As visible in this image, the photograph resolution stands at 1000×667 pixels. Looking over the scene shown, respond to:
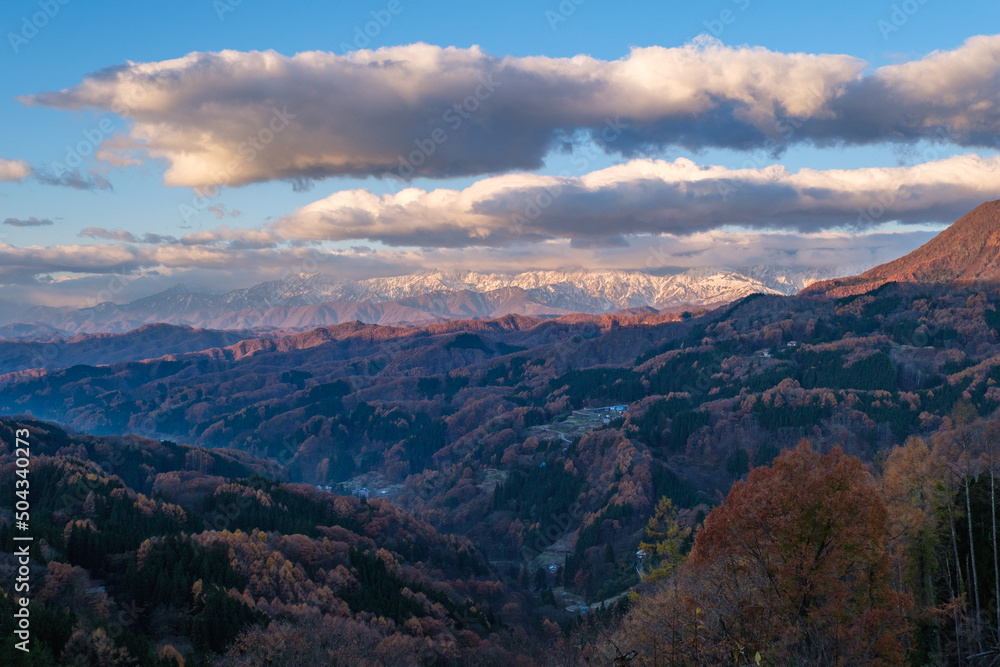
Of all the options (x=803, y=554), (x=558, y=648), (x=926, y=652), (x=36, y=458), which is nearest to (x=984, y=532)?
(x=926, y=652)

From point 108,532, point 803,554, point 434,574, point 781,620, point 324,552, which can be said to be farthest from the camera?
point 434,574

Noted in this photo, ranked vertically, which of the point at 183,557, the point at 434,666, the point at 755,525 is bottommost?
the point at 434,666

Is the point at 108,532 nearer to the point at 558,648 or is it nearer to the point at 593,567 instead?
the point at 558,648

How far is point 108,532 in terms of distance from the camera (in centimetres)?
10250

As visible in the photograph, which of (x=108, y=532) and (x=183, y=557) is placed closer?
(x=183, y=557)

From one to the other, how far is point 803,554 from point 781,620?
477 centimetres

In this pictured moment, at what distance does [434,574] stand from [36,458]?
3752 inches

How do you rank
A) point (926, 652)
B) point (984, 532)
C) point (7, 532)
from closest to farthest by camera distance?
point (926, 652), point (984, 532), point (7, 532)

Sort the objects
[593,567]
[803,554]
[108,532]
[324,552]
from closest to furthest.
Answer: [803,554] < [108,532] < [324,552] < [593,567]

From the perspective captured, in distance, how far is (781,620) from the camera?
40188 mm

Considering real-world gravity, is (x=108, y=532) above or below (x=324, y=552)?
above

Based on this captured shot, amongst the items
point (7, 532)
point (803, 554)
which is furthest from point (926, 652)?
point (7, 532)

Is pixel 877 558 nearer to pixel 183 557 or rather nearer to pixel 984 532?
pixel 984 532

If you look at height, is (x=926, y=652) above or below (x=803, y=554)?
below
